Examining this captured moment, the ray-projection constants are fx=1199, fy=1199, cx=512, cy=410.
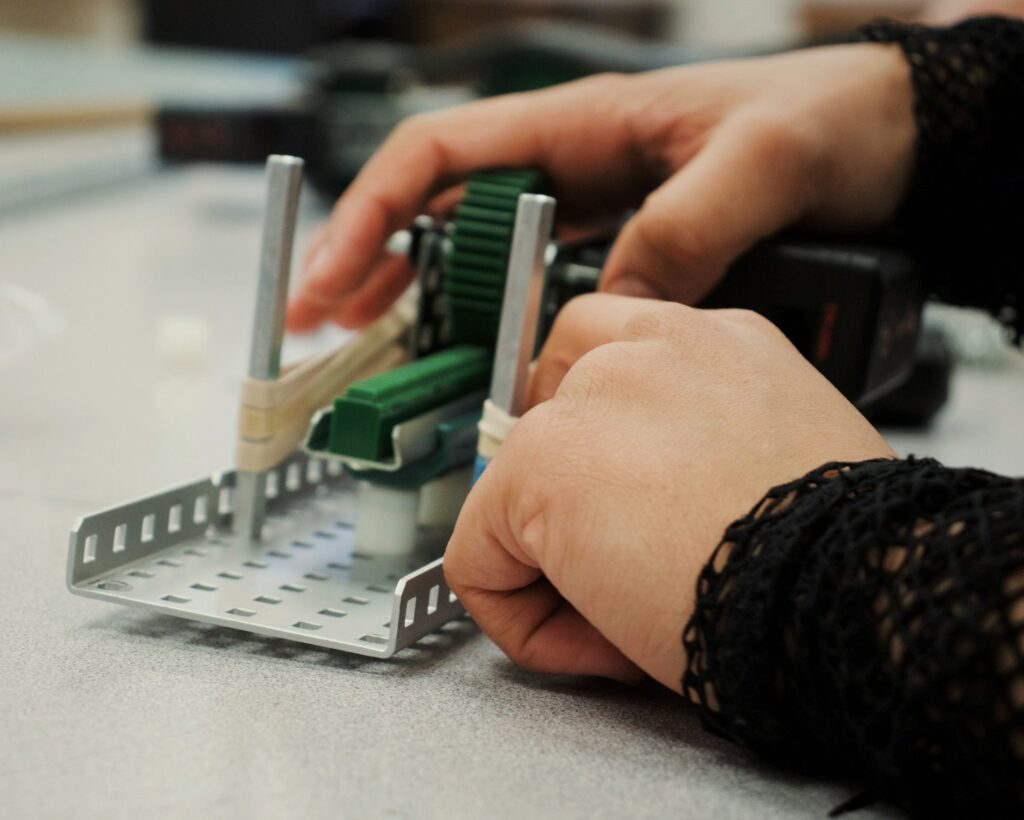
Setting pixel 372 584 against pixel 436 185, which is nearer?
pixel 372 584

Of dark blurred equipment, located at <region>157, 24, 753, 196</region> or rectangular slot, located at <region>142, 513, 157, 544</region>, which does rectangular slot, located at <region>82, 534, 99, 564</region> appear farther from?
dark blurred equipment, located at <region>157, 24, 753, 196</region>

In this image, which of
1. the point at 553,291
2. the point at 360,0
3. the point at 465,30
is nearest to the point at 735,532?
the point at 553,291

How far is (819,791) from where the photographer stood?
38 centimetres

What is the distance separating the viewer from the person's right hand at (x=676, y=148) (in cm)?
63

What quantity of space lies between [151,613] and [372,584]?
3.6 inches

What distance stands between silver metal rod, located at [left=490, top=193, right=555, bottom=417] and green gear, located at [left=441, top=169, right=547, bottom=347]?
0.11 meters

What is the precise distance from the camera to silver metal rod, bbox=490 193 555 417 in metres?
0.48

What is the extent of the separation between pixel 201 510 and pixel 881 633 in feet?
1.07

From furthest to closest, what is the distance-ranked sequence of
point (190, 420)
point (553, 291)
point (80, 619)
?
point (190, 420) → point (553, 291) → point (80, 619)

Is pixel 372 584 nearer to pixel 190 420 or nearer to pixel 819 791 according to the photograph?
pixel 819 791

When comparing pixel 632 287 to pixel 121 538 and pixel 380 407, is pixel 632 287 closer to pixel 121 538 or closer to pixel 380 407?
pixel 380 407

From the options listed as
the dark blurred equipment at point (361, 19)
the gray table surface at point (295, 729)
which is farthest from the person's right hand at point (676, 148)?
the dark blurred equipment at point (361, 19)

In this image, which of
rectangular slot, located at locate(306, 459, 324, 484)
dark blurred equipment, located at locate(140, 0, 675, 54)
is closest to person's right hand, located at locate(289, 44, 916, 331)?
rectangular slot, located at locate(306, 459, 324, 484)

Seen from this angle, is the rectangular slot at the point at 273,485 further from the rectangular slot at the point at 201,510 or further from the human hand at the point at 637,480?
the human hand at the point at 637,480
